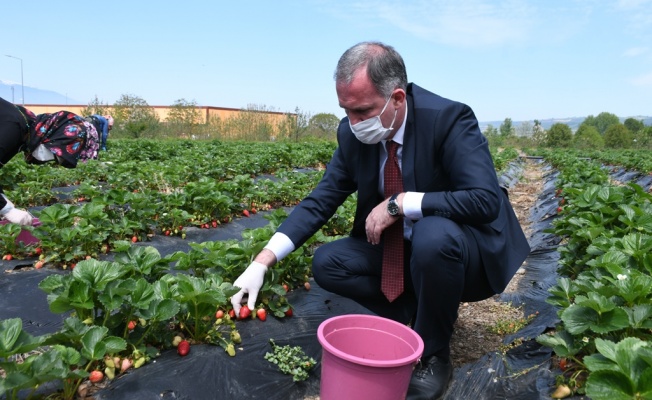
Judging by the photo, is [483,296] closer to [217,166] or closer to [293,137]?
[217,166]

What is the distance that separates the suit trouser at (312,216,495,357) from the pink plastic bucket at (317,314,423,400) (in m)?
0.20

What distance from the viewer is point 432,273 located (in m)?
2.00

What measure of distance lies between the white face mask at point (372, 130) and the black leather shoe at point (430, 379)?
1009 mm

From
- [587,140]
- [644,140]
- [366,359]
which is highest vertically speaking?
[644,140]

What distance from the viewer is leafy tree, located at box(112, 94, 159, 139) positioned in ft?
77.8

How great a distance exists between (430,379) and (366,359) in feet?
1.83

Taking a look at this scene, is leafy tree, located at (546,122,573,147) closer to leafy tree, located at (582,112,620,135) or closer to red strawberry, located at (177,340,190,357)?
red strawberry, located at (177,340,190,357)

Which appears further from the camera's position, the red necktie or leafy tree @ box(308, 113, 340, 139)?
leafy tree @ box(308, 113, 340, 139)

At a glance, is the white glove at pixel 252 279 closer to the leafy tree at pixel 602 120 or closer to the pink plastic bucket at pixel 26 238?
the pink plastic bucket at pixel 26 238

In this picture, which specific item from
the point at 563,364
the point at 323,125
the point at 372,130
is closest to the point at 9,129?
the point at 372,130

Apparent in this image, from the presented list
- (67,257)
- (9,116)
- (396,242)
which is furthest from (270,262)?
(9,116)

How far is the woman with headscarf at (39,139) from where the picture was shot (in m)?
3.66

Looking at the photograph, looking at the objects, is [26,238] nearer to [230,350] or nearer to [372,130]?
[230,350]

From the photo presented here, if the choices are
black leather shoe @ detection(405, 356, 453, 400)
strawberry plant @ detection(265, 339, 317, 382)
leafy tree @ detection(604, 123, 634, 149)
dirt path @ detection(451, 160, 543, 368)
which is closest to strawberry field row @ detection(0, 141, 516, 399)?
strawberry plant @ detection(265, 339, 317, 382)
